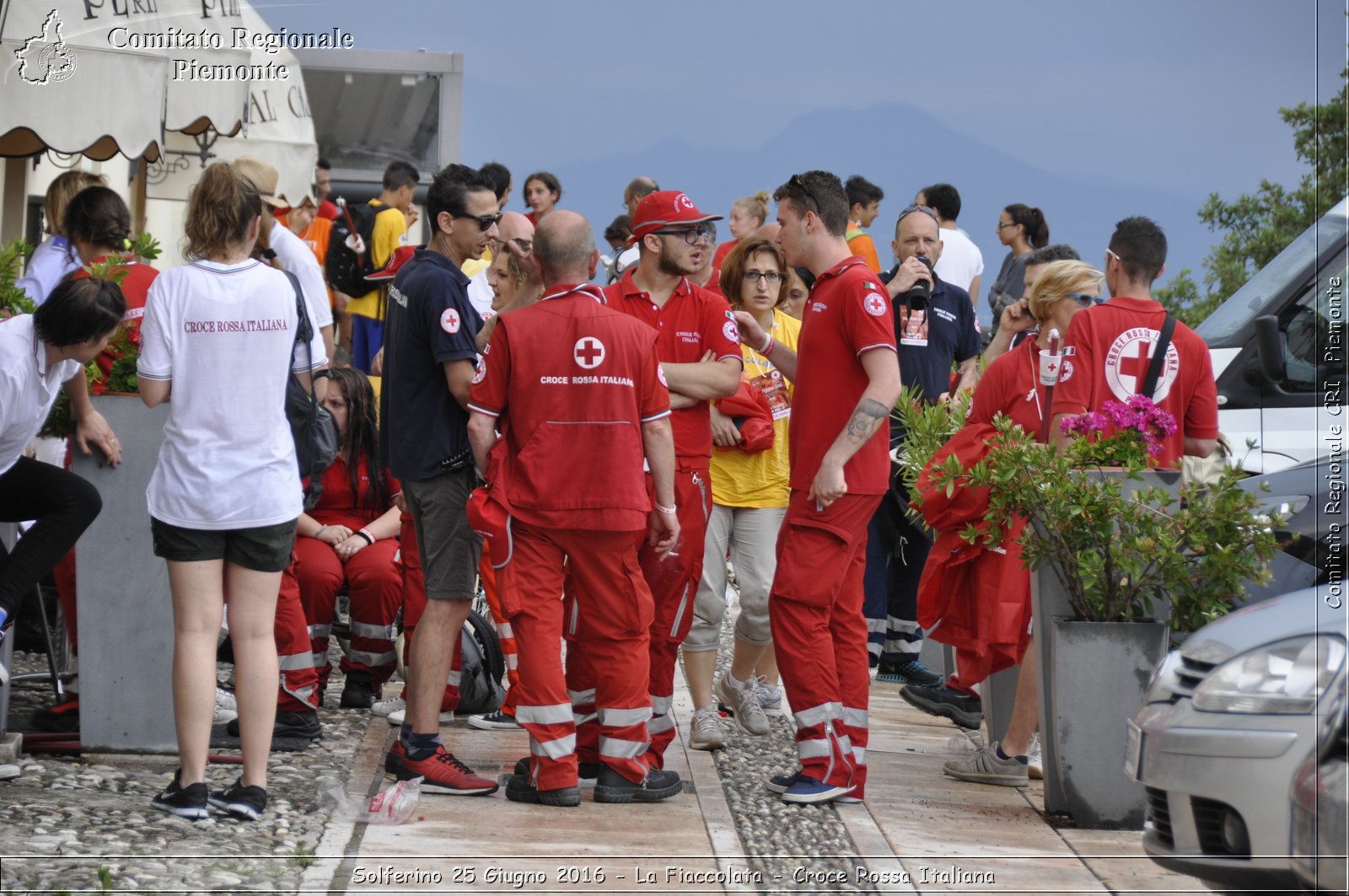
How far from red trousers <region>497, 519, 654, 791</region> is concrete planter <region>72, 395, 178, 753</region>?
4.71 feet

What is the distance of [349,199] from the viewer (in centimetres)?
1730

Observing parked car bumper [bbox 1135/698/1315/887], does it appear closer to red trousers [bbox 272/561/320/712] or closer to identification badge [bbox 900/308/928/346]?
red trousers [bbox 272/561/320/712]

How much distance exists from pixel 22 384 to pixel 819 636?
294 cm

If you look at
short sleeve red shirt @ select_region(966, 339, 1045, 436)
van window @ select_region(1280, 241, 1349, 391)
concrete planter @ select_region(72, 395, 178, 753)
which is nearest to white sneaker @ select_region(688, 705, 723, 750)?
short sleeve red shirt @ select_region(966, 339, 1045, 436)

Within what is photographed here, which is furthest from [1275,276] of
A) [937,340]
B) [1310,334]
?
[937,340]

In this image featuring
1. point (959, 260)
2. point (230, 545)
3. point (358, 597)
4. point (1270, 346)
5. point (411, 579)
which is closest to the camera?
point (230, 545)

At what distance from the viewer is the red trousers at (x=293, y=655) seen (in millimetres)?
6457

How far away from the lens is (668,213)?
19.8 feet

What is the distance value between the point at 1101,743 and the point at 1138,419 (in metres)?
1.17

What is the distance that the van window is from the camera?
373 inches

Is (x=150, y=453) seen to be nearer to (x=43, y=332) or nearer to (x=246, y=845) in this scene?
(x=43, y=332)

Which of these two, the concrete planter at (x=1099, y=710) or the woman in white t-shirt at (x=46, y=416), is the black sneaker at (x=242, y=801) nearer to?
the woman in white t-shirt at (x=46, y=416)

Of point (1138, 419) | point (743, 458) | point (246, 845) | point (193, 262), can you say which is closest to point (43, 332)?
point (193, 262)

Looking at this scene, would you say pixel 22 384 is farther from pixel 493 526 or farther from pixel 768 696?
pixel 768 696
